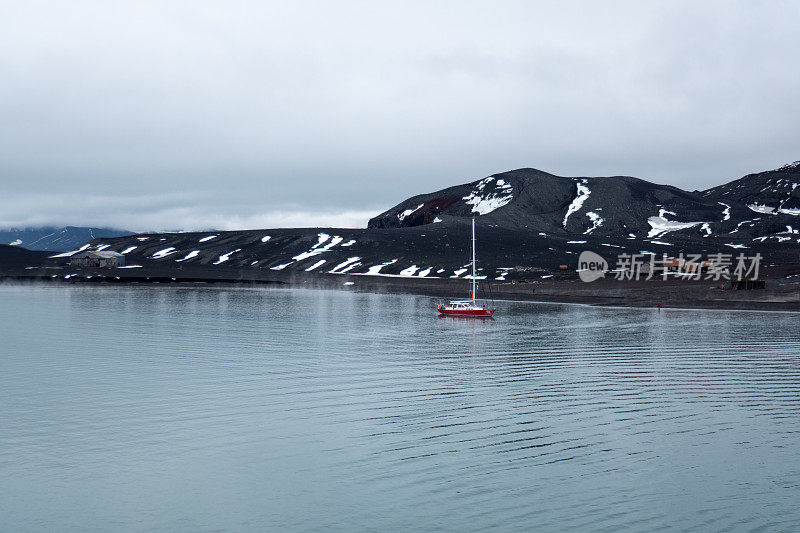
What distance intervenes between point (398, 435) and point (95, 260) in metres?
178

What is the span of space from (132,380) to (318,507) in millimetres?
21136

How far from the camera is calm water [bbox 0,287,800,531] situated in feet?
60.4

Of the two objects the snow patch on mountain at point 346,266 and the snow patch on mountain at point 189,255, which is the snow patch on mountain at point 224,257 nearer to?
the snow patch on mountain at point 189,255

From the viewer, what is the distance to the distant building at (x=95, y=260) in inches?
7283

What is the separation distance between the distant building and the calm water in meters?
141

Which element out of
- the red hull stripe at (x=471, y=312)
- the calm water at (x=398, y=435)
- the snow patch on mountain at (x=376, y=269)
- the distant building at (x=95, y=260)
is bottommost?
the calm water at (x=398, y=435)

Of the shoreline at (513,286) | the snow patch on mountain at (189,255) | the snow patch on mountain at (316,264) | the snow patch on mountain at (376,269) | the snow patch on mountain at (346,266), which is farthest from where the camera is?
the snow patch on mountain at (189,255)

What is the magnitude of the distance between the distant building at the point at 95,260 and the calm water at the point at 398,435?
14138 cm

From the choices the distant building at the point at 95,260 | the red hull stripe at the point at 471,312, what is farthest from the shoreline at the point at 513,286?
the red hull stripe at the point at 471,312

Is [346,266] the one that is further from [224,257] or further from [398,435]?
[398,435]

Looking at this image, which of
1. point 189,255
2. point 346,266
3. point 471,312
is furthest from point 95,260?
point 471,312

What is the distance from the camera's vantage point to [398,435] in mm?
25453

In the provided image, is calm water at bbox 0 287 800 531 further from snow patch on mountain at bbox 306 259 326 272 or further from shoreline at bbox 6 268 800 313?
snow patch on mountain at bbox 306 259 326 272

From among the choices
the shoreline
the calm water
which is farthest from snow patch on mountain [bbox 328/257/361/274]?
the calm water
